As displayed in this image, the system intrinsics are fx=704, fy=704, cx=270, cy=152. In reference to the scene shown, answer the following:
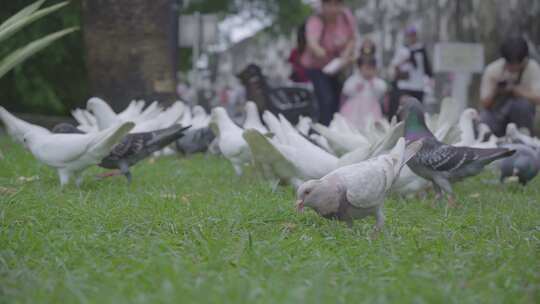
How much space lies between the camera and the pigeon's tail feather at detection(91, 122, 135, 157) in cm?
475

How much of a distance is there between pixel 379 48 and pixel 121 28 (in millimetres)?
24380

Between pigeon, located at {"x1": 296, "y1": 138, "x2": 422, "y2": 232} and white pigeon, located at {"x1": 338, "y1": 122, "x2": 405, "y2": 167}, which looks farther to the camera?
white pigeon, located at {"x1": 338, "y1": 122, "x2": 405, "y2": 167}

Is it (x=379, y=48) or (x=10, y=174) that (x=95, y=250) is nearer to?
(x=10, y=174)

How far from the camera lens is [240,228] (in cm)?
378

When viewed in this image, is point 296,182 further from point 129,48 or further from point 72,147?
point 129,48

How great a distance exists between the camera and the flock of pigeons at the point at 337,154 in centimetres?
367

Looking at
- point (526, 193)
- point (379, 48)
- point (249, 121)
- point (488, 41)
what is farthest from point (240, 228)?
point (379, 48)

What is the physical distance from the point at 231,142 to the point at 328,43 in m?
3.11

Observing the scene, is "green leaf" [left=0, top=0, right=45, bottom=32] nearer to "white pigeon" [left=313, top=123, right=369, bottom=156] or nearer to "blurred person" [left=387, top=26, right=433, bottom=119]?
"white pigeon" [left=313, top=123, right=369, bottom=156]

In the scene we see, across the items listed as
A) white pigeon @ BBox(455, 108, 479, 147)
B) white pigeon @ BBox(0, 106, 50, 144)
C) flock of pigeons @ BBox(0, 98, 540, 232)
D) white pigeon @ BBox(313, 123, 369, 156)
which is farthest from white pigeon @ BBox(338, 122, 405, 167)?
white pigeon @ BBox(0, 106, 50, 144)

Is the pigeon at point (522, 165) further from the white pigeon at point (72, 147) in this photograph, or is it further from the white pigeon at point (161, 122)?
the white pigeon at point (72, 147)

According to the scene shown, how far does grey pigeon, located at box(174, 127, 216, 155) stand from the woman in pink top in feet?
4.76

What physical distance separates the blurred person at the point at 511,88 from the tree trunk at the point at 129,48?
4464 millimetres

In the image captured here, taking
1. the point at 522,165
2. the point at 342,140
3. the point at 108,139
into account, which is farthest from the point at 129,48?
the point at 522,165
